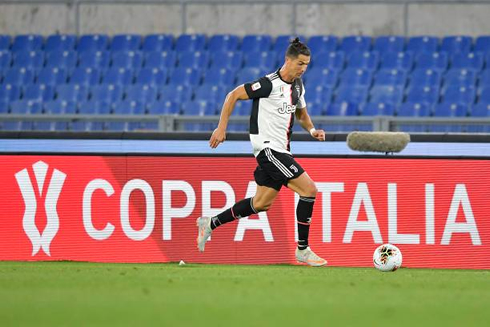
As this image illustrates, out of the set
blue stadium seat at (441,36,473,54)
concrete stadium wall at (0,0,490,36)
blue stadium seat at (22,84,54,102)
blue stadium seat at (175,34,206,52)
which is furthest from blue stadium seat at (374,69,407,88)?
blue stadium seat at (22,84,54,102)

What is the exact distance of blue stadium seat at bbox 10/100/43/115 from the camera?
19981 mm

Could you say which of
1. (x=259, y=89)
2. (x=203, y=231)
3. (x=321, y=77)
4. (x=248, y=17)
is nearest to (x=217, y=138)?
(x=259, y=89)

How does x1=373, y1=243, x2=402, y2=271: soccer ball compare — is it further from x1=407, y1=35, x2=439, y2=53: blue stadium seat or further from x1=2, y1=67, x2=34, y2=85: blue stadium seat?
x1=2, y1=67, x2=34, y2=85: blue stadium seat

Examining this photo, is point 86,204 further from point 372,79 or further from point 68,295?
point 372,79

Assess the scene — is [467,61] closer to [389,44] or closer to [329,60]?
[389,44]

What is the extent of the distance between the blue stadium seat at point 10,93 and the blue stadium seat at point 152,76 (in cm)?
232

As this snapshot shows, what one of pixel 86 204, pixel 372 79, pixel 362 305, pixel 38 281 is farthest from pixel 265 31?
pixel 362 305

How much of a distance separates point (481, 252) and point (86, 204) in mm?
4338

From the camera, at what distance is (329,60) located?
1981cm

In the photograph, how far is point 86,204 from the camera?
11992 mm

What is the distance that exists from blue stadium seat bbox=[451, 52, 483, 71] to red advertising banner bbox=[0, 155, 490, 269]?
26.2 feet

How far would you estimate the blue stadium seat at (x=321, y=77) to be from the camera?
757 inches

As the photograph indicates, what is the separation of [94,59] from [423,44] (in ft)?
20.6

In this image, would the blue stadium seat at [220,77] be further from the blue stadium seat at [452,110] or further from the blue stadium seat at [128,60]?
the blue stadium seat at [452,110]
